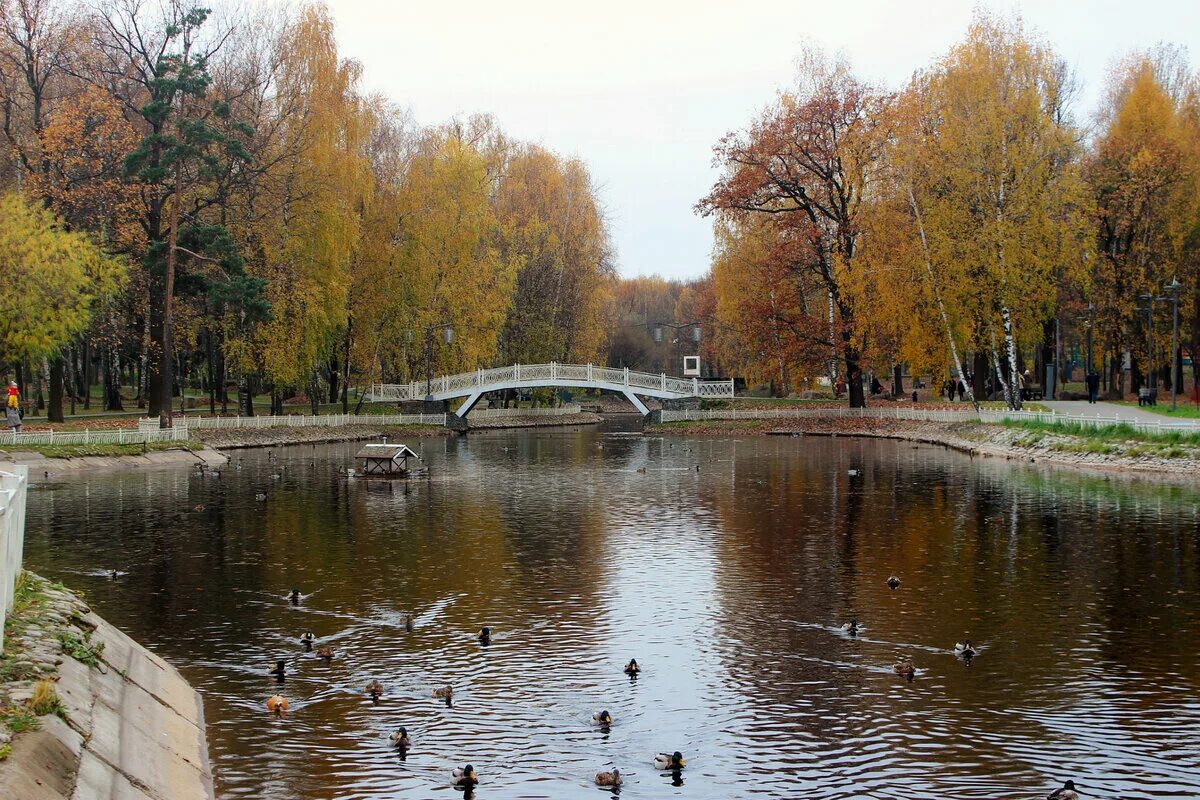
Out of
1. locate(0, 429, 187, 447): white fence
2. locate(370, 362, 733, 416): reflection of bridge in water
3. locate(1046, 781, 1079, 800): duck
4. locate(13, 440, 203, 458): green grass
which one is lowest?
locate(1046, 781, 1079, 800): duck

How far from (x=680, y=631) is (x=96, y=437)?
3379 cm

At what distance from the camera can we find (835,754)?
12273 millimetres

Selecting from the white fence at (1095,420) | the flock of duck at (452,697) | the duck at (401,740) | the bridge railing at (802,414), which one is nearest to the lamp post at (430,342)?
the bridge railing at (802,414)

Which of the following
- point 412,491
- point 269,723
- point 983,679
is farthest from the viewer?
point 412,491

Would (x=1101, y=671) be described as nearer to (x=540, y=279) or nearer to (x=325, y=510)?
(x=325, y=510)

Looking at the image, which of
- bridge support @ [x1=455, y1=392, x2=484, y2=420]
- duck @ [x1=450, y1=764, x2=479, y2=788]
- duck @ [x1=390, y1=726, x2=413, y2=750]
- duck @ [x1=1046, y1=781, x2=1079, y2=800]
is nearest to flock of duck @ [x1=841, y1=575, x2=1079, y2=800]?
duck @ [x1=1046, y1=781, x2=1079, y2=800]

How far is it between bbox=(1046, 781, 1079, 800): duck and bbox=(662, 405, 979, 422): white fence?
47919 mm

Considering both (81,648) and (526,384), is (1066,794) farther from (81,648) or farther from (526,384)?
(526,384)

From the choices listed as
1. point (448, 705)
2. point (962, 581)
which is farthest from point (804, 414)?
point (448, 705)

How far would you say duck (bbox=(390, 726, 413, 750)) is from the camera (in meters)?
12.5

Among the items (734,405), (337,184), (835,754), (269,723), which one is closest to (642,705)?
(835,754)

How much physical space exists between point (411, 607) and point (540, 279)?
5921 centimetres

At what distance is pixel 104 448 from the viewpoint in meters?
43.2

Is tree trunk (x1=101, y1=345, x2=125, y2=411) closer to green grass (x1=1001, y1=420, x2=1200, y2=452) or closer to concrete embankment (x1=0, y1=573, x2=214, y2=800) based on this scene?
green grass (x1=1001, y1=420, x2=1200, y2=452)
